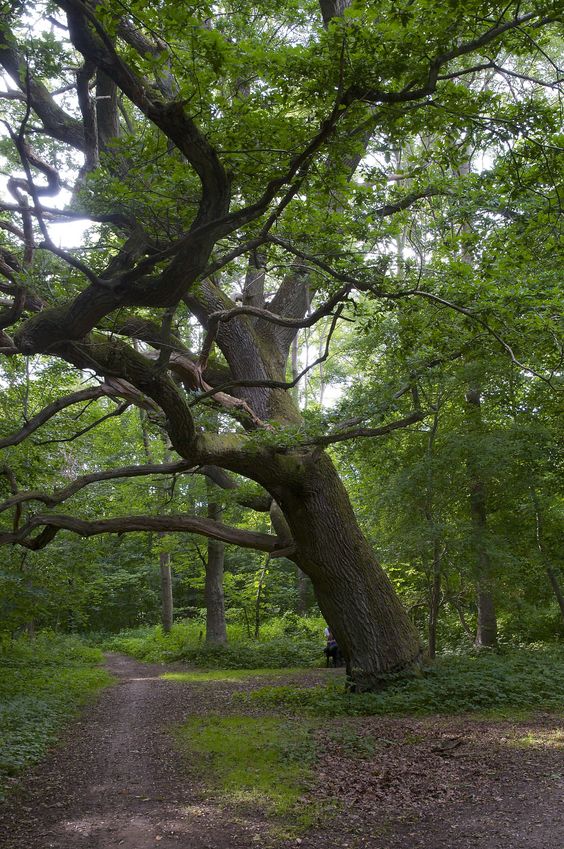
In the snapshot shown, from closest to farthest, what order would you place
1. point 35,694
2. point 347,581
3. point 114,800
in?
1. point 114,800
2. point 347,581
3. point 35,694

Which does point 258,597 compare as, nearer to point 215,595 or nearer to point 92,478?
point 215,595

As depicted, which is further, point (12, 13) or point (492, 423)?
point (492, 423)

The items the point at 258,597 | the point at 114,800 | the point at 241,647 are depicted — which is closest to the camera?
the point at 114,800

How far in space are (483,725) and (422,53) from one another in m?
6.89

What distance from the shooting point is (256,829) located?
4.65 meters

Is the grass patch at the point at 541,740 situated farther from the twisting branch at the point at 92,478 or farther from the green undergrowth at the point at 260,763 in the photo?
the twisting branch at the point at 92,478

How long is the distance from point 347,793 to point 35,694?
6.75m

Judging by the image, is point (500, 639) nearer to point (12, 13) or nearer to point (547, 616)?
point (547, 616)

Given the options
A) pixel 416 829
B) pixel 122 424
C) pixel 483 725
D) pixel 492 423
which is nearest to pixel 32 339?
pixel 416 829

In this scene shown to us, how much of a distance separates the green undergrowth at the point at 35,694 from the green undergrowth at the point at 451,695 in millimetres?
2998

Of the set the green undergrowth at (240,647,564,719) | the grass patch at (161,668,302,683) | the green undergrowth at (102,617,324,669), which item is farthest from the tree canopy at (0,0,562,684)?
the green undergrowth at (102,617,324,669)

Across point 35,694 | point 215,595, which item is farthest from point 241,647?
point 35,694

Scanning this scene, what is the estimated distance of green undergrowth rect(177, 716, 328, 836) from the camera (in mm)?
5047

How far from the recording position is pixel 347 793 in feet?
17.5
